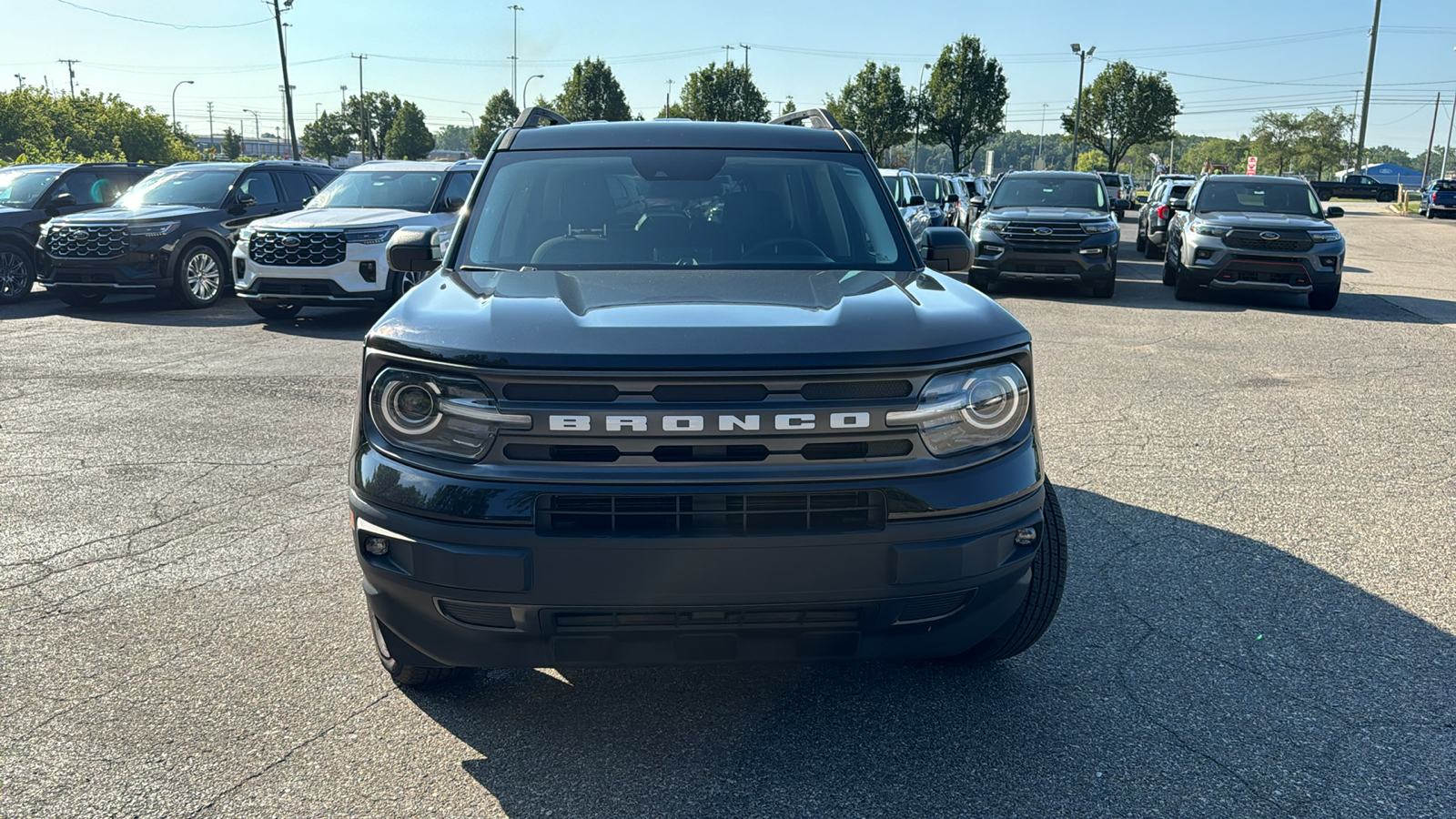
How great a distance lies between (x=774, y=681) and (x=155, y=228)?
39.9 ft

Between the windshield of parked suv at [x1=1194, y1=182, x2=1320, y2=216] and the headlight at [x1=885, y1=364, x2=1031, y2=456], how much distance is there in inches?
530

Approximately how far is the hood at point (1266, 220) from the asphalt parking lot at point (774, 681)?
7.54 metres

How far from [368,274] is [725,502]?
9775 millimetres

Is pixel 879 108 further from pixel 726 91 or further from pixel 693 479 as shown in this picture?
pixel 693 479

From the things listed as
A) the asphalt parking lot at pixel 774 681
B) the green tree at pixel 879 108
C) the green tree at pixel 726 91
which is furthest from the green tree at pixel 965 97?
the asphalt parking lot at pixel 774 681

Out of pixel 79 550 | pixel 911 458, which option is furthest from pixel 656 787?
pixel 79 550

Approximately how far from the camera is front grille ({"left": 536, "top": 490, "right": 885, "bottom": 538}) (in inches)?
97.6

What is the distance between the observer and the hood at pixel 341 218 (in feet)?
37.6

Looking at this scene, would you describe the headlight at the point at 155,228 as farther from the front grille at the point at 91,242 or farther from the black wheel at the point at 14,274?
the black wheel at the point at 14,274

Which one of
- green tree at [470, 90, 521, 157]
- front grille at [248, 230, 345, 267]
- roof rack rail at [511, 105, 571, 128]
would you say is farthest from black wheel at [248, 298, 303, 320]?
green tree at [470, 90, 521, 157]

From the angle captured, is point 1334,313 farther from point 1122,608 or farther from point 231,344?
point 231,344

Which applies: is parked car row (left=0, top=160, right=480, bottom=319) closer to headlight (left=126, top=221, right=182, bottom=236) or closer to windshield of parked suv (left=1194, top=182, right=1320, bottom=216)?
headlight (left=126, top=221, right=182, bottom=236)

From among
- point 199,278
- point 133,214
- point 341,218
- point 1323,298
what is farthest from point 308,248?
point 1323,298

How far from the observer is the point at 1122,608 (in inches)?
155
